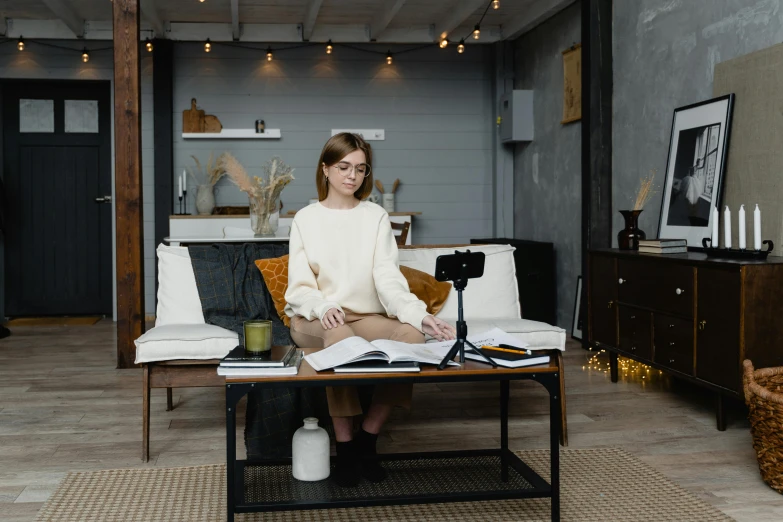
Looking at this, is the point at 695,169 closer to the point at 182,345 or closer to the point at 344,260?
the point at 344,260

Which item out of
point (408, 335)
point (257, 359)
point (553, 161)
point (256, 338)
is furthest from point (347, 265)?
point (553, 161)

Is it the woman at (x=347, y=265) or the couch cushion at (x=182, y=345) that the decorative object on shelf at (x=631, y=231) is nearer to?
the woman at (x=347, y=265)

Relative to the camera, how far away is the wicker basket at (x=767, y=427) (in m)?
2.72

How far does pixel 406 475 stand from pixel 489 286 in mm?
1550

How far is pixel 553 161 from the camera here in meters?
6.71

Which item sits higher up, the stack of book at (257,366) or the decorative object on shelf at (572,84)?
the decorative object on shelf at (572,84)

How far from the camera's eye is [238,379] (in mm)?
2125

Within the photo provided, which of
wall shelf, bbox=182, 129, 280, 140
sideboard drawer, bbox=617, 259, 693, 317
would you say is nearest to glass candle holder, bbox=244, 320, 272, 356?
sideboard drawer, bbox=617, 259, 693, 317

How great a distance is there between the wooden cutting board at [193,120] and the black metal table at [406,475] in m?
5.18

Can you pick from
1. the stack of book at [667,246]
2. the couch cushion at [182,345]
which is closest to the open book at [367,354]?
the couch cushion at [182,345]

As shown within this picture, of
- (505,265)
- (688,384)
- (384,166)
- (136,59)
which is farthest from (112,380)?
(384,166)

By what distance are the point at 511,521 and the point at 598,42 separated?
391cm

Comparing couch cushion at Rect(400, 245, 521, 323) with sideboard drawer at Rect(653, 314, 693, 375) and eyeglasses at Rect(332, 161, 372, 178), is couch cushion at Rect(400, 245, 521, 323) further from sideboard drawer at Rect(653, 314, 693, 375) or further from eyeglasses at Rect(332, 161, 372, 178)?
eyeglasses at Rect(332, 161, 372, 178)

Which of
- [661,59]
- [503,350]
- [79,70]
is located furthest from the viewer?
[79,70]
